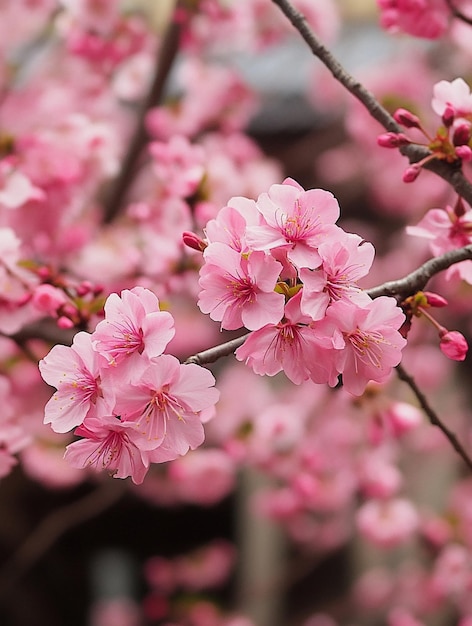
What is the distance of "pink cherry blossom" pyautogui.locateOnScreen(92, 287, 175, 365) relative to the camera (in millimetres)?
810

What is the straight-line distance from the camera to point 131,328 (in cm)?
83

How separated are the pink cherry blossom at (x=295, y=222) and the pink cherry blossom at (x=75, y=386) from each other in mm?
223

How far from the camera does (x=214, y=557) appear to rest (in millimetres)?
3121

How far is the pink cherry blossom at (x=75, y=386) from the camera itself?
32.8 inches

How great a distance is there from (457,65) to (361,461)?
1696 mm

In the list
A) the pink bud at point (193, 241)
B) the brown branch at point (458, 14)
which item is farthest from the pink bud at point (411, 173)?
the brown branch at point (458, 14)

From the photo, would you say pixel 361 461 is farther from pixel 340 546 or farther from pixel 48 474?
pixel 48 474

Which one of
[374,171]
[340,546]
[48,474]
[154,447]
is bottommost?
[340,546]

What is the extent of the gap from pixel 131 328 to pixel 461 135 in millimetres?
501

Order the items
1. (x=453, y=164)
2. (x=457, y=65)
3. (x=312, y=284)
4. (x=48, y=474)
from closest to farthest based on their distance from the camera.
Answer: (x=312, y=284), (x=453, y=164), (x=48, y=474), (x=457, y=65)

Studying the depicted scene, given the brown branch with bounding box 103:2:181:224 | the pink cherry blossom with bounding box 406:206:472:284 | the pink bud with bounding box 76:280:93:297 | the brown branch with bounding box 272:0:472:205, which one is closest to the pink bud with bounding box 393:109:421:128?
the brown branch with bounding box 272:0:472:205

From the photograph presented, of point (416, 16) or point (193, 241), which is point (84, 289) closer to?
point (193, 241)

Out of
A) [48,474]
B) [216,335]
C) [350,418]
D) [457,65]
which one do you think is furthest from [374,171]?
[48,474]

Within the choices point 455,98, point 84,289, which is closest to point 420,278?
point 455,98
